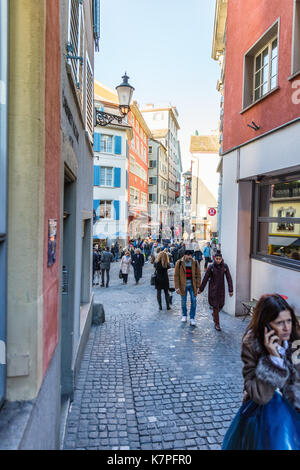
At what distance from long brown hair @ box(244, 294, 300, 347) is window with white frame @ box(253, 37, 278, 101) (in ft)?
22.0

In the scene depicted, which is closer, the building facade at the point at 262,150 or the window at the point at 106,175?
the building facade at the point at 262,150

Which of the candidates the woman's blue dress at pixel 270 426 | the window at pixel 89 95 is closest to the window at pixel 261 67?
the window at pixel 89 95

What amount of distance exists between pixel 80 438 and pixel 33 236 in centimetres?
271

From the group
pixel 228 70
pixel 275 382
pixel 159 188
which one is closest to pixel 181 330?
pixel 275 382

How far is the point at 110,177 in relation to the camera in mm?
30953

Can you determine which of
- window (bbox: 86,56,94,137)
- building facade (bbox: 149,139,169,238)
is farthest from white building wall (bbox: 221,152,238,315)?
building facade (bbox: 149,139,169,238)

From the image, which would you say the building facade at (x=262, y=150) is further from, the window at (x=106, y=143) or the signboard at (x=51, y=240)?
the window at (x=106, y=143)

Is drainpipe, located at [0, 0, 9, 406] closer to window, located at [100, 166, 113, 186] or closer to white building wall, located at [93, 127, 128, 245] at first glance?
white building wall, located at [93, 127, 128, 245]

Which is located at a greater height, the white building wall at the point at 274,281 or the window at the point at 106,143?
the window at the point at 106,143

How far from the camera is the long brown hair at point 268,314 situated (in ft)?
8.39

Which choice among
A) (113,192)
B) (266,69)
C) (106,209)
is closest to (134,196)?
(113,192)

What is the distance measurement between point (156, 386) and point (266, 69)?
7.76 meters

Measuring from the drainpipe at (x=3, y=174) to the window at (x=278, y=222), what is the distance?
6.00 metres

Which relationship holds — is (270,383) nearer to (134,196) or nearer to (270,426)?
(270,426)
